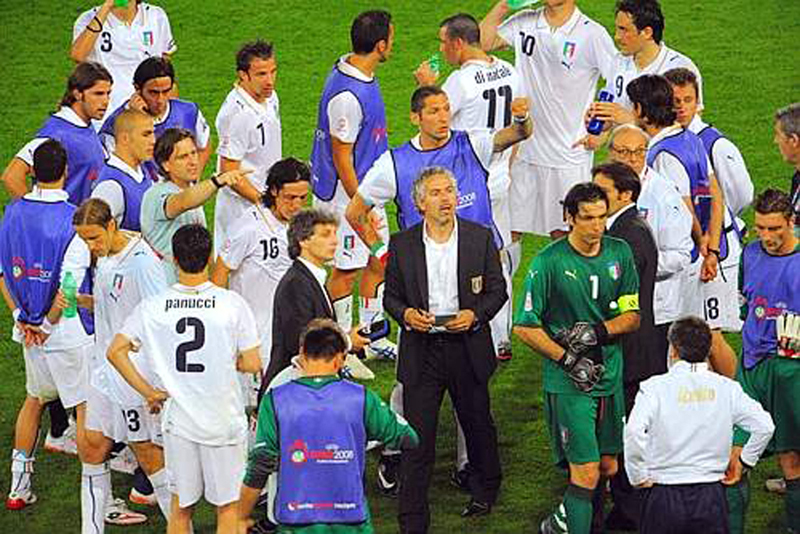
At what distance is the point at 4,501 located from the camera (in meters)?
9.12

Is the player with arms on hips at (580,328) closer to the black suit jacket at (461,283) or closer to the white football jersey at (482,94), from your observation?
the black suit jacket at (461,283)

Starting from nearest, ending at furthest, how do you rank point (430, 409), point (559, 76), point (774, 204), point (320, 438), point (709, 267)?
point (320, 438) → point (774, 204) → point (430, 409) → point (709, 267) → point (559, 76)

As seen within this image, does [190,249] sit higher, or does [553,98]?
[553,98]

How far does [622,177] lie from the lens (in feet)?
27.1

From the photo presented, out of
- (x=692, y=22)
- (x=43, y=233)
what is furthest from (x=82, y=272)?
(x=692, y=22)

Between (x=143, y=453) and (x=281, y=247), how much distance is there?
4.29 feet

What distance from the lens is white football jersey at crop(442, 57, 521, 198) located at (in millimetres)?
9867

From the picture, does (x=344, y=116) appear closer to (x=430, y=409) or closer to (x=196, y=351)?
(x=430, y=409)

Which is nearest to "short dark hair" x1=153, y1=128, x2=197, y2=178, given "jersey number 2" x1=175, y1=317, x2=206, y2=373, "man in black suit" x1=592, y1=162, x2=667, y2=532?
"jersey number 2" x1=175, y1=317, x2=206, y2=373

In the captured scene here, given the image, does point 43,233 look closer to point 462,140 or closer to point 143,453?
point 143,453

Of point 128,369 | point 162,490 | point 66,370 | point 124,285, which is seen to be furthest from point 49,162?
point 162,490

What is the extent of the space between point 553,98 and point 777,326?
292cm

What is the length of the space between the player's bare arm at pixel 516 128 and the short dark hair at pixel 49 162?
2314 millimetres

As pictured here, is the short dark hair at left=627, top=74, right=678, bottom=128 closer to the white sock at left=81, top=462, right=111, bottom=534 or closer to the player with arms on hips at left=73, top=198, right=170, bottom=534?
the player with arms on hips at left=73, top=198, right=170, bottom=534
